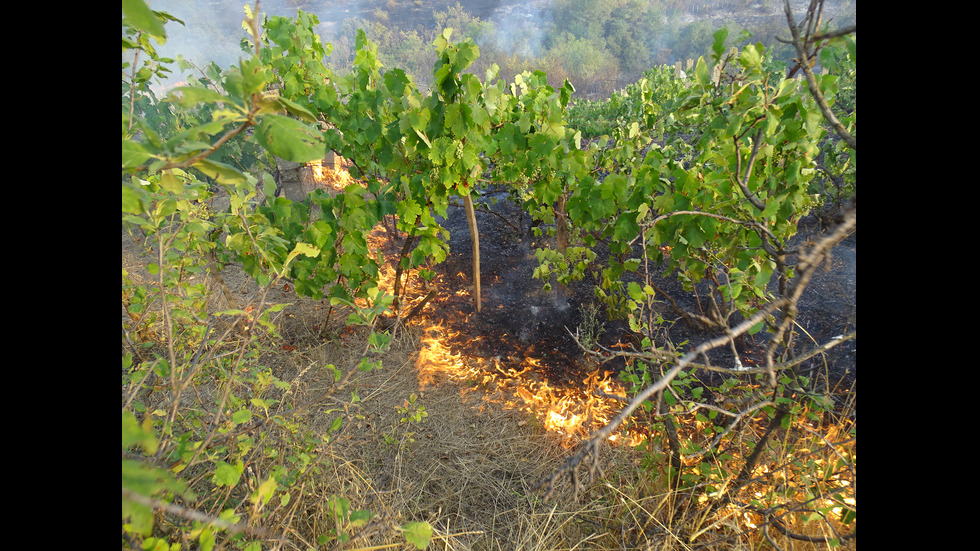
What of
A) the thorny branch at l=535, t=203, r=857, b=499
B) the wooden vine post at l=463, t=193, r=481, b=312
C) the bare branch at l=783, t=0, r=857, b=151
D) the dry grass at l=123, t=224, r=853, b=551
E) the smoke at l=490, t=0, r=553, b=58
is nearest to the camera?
the thorny branch at l=535, t=203, r=857, b=499

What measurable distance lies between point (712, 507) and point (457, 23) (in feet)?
68.2

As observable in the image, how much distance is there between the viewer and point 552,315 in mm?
2873

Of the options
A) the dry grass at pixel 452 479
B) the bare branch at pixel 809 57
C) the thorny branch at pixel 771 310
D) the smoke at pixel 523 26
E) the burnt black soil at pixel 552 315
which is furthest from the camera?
the smoke at pixel 523 26

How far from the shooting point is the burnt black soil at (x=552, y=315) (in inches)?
94.3

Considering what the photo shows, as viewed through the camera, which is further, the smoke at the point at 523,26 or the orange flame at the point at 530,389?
the smoke at the point at 523,26

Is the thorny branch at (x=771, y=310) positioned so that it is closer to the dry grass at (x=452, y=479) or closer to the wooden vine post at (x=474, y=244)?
the dry grass at (x=452, y=479)

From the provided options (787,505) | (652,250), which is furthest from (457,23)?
(787,505)

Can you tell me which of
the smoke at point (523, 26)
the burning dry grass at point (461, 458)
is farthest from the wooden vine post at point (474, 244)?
the smoke at point (523, 26)

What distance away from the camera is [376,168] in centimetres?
272

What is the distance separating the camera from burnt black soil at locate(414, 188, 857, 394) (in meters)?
2.39

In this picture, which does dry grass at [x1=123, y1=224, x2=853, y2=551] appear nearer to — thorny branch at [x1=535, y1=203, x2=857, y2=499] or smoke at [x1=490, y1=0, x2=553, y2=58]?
thorny branch at [x1=535, y1=203, x2=857, y2=499]

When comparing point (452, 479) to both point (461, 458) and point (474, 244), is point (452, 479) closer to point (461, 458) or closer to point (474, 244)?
point (461, 458)

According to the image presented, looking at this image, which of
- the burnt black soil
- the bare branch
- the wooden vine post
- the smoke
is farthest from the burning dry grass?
the smoke

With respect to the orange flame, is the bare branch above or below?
above
